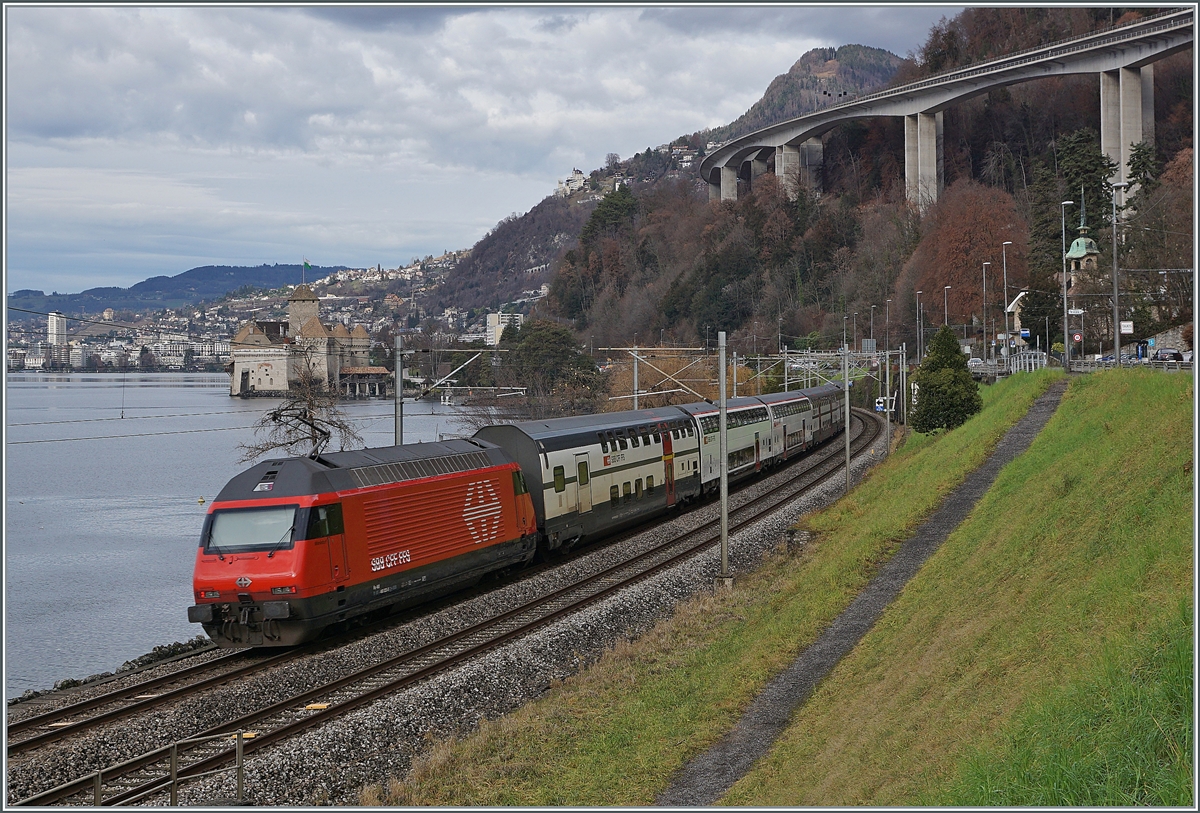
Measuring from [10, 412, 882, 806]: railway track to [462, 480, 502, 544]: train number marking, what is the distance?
1.92 m

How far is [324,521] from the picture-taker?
1923 cm

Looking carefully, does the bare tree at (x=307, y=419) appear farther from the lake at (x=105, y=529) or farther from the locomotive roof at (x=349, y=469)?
the locomotive roof at (x=349, y=469)

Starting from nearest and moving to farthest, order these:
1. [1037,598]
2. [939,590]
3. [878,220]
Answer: [1037,598], [939,590], [878,220]

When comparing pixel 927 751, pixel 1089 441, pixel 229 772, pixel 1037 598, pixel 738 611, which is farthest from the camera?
pixel 1089 441

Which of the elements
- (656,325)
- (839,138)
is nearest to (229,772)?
(656,325)

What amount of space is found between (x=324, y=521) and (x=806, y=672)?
28.6ft

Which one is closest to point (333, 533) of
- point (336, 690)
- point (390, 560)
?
point (390, 560)

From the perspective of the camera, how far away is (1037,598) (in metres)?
14.8

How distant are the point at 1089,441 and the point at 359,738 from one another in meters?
19.5

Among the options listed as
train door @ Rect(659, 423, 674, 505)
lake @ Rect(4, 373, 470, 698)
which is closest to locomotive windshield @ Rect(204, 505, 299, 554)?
lake @ Rect(4, 373, 470, 698)

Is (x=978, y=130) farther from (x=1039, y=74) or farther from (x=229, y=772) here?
(x=229, y=772)

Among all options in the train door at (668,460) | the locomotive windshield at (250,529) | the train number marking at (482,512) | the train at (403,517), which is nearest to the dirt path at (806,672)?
the train at (403,517)

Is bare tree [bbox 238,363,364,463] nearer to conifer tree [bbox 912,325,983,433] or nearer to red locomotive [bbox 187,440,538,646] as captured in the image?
red locomotive [bbox 187,440,538,646]

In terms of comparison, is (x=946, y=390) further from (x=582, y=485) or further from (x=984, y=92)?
(x=984, y=92)
